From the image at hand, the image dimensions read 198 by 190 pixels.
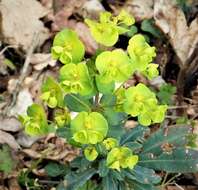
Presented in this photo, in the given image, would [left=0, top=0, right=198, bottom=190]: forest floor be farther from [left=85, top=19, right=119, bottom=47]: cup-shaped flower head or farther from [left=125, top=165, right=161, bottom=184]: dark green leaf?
[left=85, top=19, right=119, bottom=47]: cup-shaped flower head

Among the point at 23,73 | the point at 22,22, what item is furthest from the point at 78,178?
the point at 22,22

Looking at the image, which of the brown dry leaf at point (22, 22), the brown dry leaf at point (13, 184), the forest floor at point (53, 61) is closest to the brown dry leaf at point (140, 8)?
the forest floor at point (53, 61)

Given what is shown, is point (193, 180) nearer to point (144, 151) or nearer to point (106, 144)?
point (144, 151)

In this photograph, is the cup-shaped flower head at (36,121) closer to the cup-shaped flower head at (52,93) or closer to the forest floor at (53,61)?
the cup-shaped flower head at (52,93)

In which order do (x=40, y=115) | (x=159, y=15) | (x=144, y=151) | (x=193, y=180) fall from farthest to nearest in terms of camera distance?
1. (x=159, y=15)
2. (x=193, y=180)
3. (x=144, y=151)
4. (x=40, y=115)

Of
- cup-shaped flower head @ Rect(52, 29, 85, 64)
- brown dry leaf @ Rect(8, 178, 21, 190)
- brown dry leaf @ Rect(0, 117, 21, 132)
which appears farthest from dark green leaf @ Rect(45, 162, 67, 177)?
cup-shaped flower head @ Rect(52, 29, 85, 64)

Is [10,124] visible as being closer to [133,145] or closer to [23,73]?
[23,73]

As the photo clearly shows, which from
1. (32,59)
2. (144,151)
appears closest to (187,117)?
(144,151)
